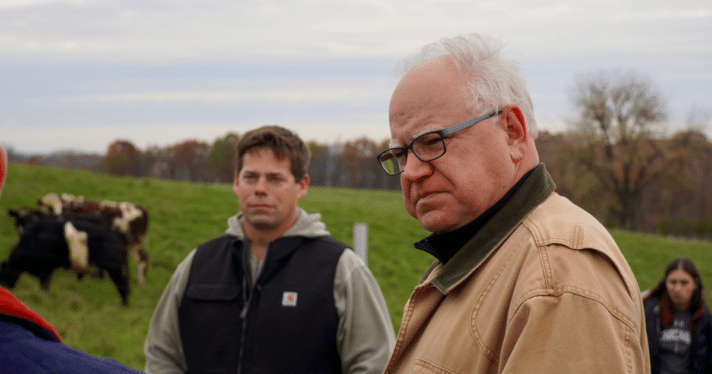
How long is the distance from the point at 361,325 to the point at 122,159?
21.5 meters

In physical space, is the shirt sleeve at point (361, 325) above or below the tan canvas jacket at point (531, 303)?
below

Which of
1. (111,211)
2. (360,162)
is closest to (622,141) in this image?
(360,162)

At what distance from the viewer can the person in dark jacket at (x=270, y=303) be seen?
108 inches

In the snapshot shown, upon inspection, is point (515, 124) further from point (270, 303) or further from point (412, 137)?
point (270, 303)

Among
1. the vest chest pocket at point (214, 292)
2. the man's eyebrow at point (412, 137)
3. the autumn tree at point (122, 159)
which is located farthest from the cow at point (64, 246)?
the autumn tree at point (122, 159)

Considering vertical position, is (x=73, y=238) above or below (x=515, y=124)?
below

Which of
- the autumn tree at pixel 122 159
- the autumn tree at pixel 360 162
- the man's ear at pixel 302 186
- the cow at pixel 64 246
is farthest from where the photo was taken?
the autumn tree at pixel 360 162

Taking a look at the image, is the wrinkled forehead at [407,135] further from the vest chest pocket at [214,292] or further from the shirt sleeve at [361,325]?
the vest chest pocket at [214,292]

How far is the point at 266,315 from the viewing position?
2773 millimetres

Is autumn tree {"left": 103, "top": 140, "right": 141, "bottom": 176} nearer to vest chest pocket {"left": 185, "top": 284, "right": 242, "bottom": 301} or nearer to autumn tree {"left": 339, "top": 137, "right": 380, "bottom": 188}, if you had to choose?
autumn tree {"left": 339, "top": 137, "right": 380, "bottom": 188}

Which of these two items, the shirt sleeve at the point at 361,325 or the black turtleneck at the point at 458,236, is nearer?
the black turtleneck at the point at 458,236

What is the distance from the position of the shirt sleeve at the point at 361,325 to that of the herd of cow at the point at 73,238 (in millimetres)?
7678

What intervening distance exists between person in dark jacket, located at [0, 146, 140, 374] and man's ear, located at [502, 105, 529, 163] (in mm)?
1071

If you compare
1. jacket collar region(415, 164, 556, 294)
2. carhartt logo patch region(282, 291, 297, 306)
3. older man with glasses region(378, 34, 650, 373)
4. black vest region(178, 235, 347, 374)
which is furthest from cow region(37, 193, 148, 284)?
jacket collar region(415, 164, 556, 294)
